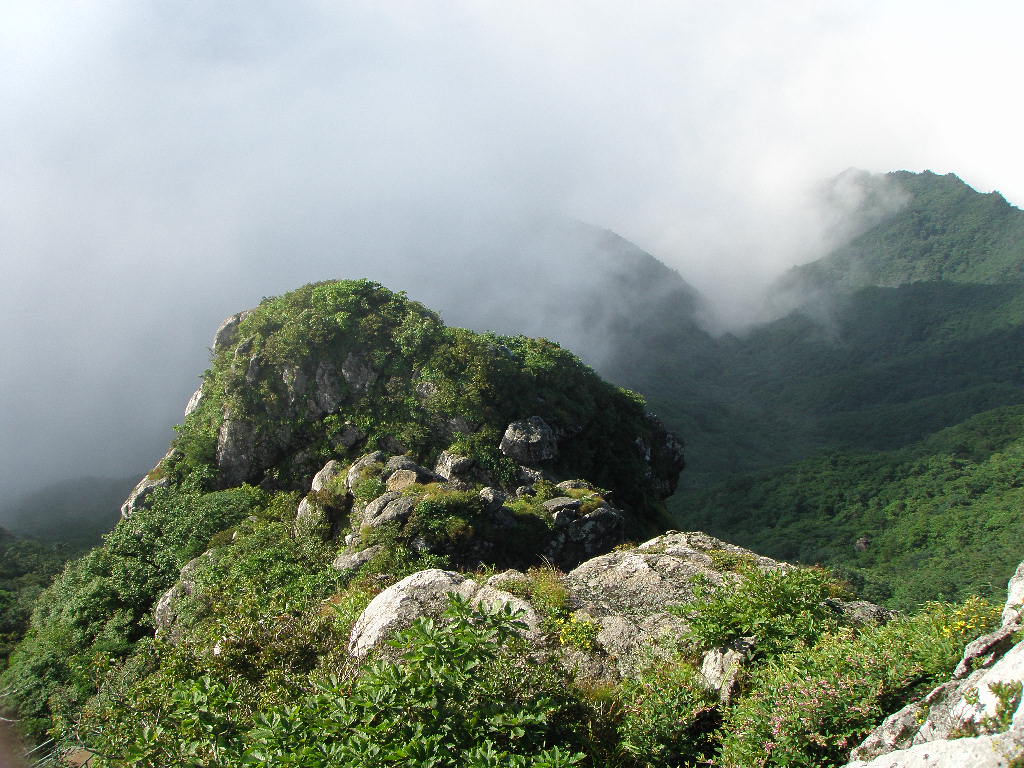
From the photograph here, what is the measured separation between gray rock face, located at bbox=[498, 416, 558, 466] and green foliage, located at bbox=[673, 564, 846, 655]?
12337mm

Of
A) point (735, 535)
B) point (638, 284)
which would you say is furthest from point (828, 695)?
point (638, 284)

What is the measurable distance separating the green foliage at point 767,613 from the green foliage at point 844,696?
133 centimetres

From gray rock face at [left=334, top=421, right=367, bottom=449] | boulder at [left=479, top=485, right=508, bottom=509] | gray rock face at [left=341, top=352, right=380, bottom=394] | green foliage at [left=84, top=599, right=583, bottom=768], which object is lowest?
green foliage at [left=84, top=599, right=583, bottom=768]

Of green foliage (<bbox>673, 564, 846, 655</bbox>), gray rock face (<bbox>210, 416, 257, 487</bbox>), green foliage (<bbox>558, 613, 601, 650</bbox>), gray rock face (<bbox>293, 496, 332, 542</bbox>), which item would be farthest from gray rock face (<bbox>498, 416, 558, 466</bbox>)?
green foliage (<bbox>673, 564, 846, 655</bbox>)

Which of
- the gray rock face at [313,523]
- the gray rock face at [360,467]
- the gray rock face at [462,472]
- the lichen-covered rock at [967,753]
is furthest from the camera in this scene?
the gray rock face at [462,472]

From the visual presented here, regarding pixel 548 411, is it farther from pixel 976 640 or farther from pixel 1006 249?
pixel 1006 249

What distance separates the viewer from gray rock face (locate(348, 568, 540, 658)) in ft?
23.1

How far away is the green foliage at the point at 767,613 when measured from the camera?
6.62 meters

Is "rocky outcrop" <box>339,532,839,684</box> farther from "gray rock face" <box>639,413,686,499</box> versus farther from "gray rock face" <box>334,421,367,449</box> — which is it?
"gray rock face" <box>639,413,686,499</box>

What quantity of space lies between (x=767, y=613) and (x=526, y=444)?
1307 cm

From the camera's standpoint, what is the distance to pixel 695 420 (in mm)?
97500

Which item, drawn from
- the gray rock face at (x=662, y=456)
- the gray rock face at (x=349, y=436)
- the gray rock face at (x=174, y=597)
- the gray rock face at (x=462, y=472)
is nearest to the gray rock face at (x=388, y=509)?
the gray rock face at (x=462, y=472)

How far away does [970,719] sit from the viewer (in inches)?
144

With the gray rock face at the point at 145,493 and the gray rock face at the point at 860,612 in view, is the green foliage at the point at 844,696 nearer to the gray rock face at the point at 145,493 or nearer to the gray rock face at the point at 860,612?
the gray rock face at the point at 860,612
